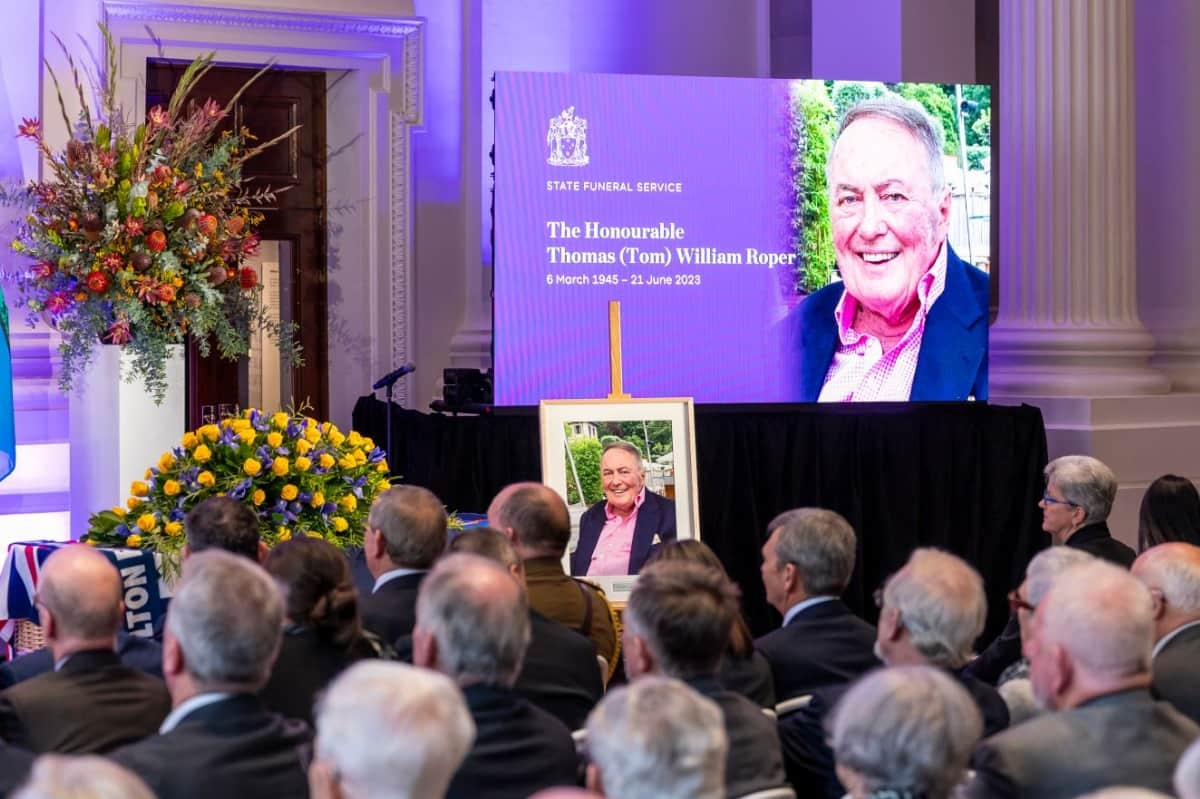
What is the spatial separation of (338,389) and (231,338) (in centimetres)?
254

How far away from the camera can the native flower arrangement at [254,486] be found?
15.3 ft

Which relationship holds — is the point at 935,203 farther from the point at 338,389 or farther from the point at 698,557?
the point at 698,557

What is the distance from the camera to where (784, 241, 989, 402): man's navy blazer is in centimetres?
713

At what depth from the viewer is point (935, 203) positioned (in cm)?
714

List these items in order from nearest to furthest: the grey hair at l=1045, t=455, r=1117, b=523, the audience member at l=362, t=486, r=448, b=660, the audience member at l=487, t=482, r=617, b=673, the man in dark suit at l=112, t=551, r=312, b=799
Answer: the man in dark suit at l=112, t=551, r=312, b=799
the audience member at l=362, t=486, r=448, b=660
the audience member at l=487, t=482, r=617, b=673
the grey hair at l=1045, t=455, r=1117, b=523

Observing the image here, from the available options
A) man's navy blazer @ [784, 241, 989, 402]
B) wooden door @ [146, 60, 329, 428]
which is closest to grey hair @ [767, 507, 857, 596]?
man's navy blazer @ [784, 241, 989, 402]

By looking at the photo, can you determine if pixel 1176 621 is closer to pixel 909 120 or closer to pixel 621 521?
pixel 621 521

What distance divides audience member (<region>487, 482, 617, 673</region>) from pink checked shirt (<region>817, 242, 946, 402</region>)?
3.15 metres

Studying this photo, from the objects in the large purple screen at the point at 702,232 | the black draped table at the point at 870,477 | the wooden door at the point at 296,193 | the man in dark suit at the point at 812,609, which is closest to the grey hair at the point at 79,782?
the man in dark suit at the point at 812,609

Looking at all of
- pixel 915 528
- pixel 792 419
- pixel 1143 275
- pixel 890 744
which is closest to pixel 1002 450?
pixel 915 528

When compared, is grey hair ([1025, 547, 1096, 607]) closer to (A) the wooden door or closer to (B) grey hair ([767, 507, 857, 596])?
(B) grey hair ([767, 507, 857, 596])

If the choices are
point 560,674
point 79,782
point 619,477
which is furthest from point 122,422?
point 79,782

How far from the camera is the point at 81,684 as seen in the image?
2.93 metres

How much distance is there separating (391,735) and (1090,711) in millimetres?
1228
